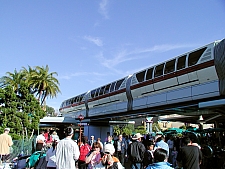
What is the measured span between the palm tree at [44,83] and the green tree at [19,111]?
34194 mm

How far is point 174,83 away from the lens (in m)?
17.3

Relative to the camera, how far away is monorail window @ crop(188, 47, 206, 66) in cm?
1526

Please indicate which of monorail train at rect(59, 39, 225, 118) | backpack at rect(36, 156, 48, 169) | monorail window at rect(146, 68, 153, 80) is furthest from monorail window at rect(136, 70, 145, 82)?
backpack at rect(36, 156, 48, 169)

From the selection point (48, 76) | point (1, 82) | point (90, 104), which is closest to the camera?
point (90, 104)

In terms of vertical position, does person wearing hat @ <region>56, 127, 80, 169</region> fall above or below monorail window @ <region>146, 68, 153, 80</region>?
below

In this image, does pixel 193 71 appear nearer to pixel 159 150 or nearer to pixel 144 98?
pixel 144 98

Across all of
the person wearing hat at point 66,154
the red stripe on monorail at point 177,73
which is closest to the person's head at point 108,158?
the person wearing hat at point 66,154

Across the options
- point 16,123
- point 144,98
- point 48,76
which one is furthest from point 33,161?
point 48,76

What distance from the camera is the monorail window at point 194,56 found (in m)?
15.3

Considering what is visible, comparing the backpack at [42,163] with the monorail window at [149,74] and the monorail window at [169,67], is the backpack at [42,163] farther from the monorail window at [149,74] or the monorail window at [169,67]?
the monorail window at [149,74]

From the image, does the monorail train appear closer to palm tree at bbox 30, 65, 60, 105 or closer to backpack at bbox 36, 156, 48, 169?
backpack at bbox 36, 156, 48, 169

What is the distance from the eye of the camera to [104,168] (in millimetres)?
5566

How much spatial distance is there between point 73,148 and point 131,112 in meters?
17.5

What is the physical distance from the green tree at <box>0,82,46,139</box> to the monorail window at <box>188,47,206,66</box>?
1185cm
